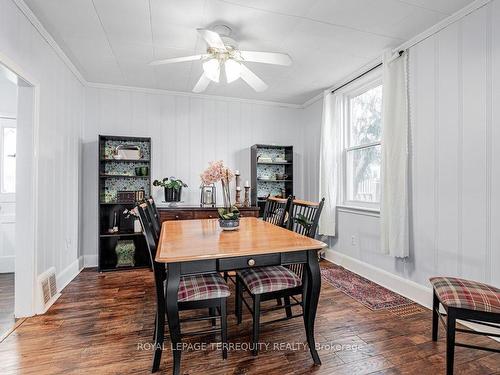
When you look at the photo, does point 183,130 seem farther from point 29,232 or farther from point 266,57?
point 29,232

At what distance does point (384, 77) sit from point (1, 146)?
4.61 meters

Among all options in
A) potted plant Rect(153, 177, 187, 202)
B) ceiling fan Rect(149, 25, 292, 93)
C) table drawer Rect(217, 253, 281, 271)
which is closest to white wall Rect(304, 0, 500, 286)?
ceiling fan Rect(149, 25, 292, 93)

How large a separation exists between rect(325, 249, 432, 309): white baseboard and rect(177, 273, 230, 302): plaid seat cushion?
1.97 meters

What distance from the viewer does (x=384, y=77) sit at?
2852 mm

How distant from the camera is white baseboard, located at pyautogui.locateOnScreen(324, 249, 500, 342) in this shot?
2463 millimetres

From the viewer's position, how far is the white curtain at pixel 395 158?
267 centimetres

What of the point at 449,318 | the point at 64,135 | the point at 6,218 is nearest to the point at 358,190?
the point at 449,318

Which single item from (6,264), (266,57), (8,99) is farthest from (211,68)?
(6,264)

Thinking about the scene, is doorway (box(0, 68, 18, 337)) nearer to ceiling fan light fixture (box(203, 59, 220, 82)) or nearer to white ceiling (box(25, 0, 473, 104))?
white ceiling (box(25, 0, 473, 104))

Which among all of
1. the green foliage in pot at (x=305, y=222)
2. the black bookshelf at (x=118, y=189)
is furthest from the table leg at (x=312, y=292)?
the black bookshelf at (x=118, y=189)

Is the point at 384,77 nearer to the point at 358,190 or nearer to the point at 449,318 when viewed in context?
the point at 358,190

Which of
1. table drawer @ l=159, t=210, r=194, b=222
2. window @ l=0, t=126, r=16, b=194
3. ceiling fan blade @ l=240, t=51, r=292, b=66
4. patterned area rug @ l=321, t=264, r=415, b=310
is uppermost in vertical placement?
ceiling fan blade @ l=240, t=51, r=292, b=66

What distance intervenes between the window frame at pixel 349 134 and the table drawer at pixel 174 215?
7.00 ft

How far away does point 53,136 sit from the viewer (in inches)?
109
